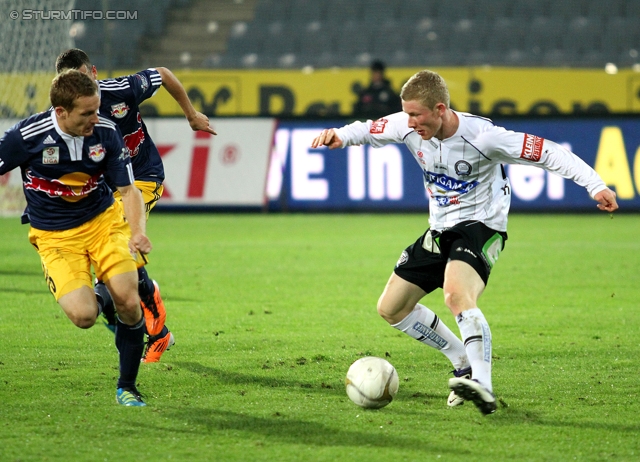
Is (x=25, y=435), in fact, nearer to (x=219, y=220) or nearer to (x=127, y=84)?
(x=127, y=84)

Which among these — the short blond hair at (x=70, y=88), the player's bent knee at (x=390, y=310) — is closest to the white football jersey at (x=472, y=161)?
the player's bent knee at (x=390, y=310)

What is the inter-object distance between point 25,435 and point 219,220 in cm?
1098

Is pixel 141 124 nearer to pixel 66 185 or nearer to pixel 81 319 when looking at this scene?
pixel 66 185

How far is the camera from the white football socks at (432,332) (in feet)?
16.8

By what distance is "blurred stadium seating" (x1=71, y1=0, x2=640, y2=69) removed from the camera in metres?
18.9

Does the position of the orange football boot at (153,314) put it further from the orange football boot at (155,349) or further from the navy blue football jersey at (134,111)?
the navy blue football jersey at (134,111)

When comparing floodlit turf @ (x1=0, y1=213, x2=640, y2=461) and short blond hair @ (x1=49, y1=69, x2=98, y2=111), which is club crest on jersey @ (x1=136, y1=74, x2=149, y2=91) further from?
floodlit turf @ (x1=0, y1=213, x2=640, y2=461)

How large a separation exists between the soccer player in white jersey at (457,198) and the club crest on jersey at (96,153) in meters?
1.12


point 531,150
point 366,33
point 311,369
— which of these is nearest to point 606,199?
point 531,150

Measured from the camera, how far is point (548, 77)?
1719cm

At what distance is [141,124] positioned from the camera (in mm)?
6129

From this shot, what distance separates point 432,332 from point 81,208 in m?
2.00

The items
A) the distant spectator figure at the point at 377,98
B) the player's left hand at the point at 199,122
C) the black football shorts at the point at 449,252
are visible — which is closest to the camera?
the black football shorts at the point at 449,252

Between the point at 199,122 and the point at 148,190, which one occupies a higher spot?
the point at 199,122
